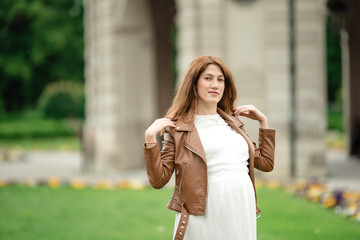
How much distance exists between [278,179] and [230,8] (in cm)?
399

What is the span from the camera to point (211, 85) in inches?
123

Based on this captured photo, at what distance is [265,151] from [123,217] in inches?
173

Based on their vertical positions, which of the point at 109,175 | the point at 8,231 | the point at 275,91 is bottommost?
the point at 109,175

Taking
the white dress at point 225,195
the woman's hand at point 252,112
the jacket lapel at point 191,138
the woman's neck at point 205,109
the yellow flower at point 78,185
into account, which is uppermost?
the woman's neck at point 205,109

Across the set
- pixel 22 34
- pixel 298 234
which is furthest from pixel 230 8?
pixel 22 34

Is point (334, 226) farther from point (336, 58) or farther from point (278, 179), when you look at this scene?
point (336, 58)

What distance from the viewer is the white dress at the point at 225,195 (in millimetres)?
3031

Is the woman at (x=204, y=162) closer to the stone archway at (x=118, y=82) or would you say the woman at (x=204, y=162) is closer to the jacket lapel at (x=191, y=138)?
the jacket lapel at (x=191, y=138)

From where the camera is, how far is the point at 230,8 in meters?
10.8

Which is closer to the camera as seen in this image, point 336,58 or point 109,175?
point 109,175

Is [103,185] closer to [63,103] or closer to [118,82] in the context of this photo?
[118,82]

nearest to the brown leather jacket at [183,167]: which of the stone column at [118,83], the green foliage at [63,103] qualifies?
the stone column at [118,83]

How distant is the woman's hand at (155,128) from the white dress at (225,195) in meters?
0.23

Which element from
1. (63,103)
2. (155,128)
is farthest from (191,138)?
(63,103)
